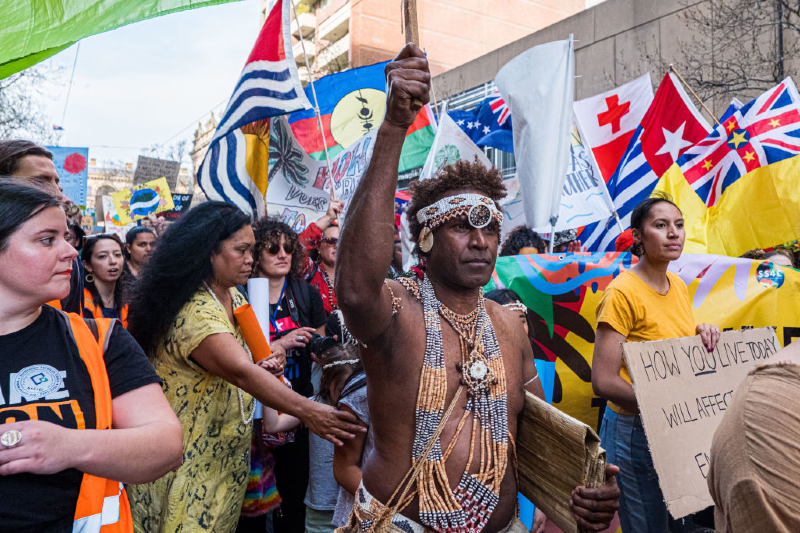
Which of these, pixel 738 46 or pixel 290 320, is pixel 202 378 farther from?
pixel 738 46

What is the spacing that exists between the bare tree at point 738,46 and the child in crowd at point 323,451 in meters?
11.1

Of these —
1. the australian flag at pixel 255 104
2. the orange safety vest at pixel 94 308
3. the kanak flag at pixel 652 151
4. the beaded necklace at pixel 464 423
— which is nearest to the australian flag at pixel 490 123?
the kanak flag at pixel 652 151

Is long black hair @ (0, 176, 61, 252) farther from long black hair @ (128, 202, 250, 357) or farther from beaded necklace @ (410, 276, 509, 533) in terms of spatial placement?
beaded necklace @ (410, 276, 509, 533)

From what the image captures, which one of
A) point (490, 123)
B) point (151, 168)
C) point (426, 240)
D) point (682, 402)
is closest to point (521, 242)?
point (682, 402)

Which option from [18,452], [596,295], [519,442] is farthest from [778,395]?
[596,295]

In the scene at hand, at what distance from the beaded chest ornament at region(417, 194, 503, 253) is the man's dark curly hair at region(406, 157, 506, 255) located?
0.19 feet

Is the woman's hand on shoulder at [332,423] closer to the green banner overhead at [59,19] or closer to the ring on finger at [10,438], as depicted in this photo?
the ring on finger at [10,438]

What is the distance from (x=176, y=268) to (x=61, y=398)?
4.51 ft

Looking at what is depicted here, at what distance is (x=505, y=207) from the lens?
7758mm

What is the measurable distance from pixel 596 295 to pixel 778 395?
3.31m

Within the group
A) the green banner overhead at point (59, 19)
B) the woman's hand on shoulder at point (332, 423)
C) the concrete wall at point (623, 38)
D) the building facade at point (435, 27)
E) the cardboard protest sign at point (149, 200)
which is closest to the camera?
the green banner overhead at point (59, 19)

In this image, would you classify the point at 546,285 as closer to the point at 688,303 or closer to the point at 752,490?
the point at 688,303

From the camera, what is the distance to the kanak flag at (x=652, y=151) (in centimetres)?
634

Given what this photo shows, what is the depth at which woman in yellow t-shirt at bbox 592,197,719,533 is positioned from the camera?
10.6 feet
